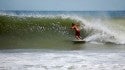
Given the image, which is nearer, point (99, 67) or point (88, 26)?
point (99, 67)

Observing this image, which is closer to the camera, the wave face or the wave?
the wave face

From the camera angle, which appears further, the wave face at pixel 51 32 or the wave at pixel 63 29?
the wave at pixel 63 29

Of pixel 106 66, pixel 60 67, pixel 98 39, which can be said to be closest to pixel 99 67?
pixel 106 66

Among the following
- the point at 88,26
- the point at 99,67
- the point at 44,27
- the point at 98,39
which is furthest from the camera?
the point at 44,27

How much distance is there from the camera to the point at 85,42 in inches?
663

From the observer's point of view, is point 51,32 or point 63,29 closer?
point 51,32

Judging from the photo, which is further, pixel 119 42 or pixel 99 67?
pixel 119 42

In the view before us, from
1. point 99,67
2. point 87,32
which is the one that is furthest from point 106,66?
point 87,32

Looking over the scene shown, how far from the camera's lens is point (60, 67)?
902 centimetres

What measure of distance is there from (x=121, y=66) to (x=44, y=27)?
15144mm

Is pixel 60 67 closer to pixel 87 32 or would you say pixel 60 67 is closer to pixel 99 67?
pixel 99 67

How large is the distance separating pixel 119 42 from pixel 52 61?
6.79 metres

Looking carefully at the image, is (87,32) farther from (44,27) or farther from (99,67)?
(99,67)

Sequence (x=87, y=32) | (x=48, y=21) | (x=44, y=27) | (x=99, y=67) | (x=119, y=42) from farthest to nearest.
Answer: (x=48, y=21) → (x=44, y=27) → (x=87, y=32) → (x=119, y=42) → (x=99, y=67)
